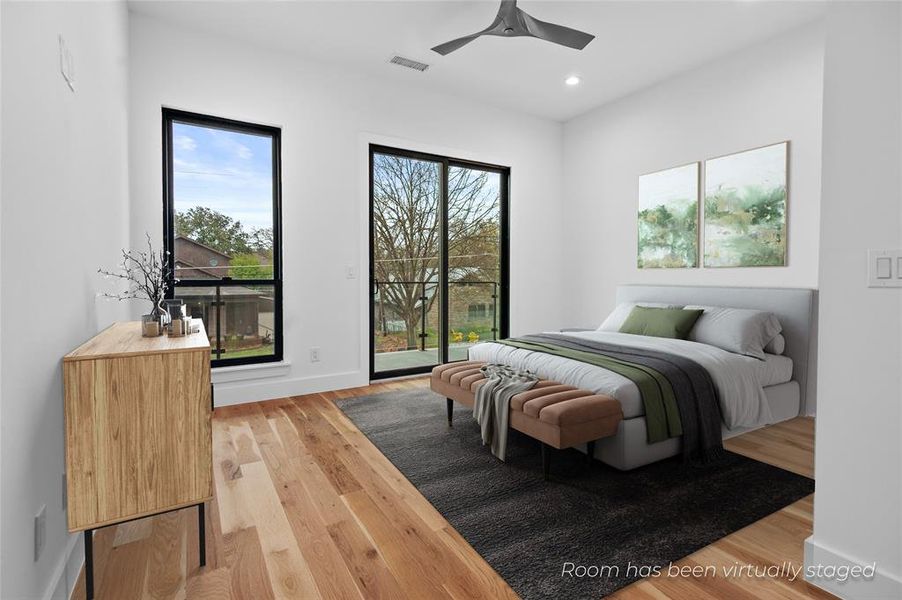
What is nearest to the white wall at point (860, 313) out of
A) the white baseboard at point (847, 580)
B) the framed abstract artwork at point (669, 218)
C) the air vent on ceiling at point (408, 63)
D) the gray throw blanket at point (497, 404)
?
the white baseboard at point (847, 580)

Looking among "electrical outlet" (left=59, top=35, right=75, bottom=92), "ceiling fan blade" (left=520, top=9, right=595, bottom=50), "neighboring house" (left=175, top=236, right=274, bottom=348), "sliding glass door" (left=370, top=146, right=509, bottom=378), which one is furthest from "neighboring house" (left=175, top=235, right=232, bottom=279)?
"ceiling fan blade" (left=520, top=9, right=595, bottom=50)

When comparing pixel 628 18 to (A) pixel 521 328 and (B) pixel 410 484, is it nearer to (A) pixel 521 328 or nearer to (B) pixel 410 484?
(A) pixel 521 328

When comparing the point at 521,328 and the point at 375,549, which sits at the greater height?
the point at 521,328

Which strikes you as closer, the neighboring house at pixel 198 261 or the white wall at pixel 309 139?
the white wall at pixel 309 139

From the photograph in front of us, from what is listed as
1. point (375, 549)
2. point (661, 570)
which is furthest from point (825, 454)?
point (375, 549)

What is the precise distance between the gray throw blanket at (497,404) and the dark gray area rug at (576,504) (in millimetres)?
123

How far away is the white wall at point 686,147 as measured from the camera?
3.68 metres

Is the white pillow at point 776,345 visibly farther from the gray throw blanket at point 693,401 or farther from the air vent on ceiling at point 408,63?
the air vent on ceiling at point 408,63

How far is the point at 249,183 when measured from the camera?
4.18 metres

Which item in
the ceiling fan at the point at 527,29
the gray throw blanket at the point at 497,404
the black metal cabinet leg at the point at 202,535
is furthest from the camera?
the ceiling fan at the point at 527,29

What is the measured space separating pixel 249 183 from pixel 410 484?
Answer: 310cm

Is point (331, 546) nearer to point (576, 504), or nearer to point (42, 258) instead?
point (576, 504)

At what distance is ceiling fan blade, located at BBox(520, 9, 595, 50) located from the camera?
306 centimetres

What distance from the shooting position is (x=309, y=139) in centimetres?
430
